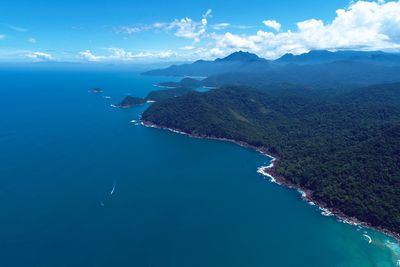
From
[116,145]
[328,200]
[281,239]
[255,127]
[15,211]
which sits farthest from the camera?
[255,127]

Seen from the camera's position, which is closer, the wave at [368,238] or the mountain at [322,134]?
the wave at [368,238]

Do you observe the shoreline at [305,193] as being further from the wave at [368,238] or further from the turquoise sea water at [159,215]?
the wave at [368,238]

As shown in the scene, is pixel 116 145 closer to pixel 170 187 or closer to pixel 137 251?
pixel 170 187

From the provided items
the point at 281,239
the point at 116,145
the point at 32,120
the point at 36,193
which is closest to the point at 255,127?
the point at 116,145

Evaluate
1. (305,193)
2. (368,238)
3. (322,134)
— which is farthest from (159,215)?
(322,134)

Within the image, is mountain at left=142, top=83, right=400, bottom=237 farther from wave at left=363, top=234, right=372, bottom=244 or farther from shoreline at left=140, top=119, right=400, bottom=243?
wave at left=363, top=234, right=372, bottom=244

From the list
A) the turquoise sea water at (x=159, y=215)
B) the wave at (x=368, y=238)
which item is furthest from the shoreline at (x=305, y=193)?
the wave at (x=368, y=238)
